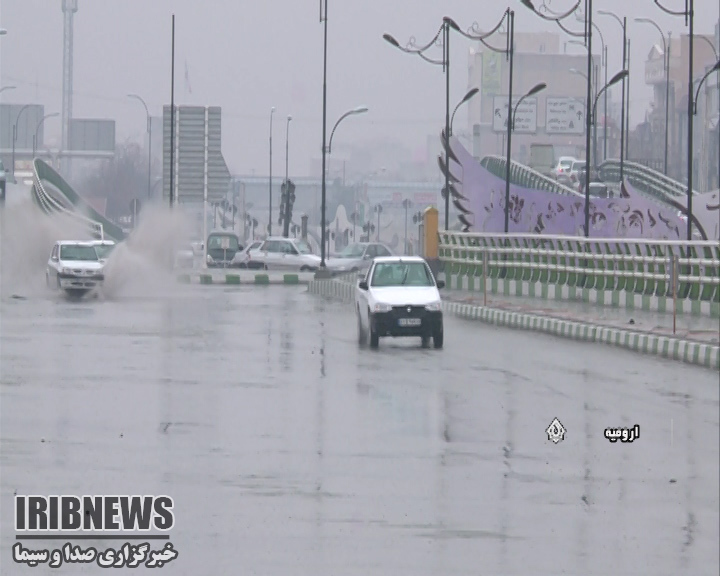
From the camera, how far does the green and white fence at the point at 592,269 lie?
3319 cm

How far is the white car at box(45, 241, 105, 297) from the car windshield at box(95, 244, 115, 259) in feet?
3.22

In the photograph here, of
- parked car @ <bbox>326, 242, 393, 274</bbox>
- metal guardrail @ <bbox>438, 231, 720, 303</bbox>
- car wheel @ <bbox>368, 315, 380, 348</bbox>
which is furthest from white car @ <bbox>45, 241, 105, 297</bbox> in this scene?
car wheel @ <bbox>368, 315, 380, 348</bbox>

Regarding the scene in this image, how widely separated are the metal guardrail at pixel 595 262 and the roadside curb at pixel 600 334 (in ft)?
5.80

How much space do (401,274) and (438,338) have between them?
1829 millimetres

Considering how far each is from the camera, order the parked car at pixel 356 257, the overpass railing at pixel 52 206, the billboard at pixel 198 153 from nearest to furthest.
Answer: the parked car at pixel 356 257, the overpass railing at pixel 52 206, the billboard at pixel 198 153

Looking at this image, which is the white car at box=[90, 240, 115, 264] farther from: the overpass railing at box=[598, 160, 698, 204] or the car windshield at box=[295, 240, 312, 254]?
the overpass railing at box=[598, 160, 698, 204]

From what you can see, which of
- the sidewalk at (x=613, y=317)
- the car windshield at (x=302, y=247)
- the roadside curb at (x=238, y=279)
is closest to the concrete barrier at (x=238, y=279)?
the roadside curb at (x=238, y=279)

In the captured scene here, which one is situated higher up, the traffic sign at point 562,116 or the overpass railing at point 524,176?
the traffic sign at point 562,116

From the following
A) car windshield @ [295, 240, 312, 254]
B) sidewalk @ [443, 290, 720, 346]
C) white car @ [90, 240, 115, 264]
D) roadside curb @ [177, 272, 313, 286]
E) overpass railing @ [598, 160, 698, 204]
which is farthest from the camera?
overpass railing @ [598, 160, 698, 204]

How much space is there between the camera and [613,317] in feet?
105

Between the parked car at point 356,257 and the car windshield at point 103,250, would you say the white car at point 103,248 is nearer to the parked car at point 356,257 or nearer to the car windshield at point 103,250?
the car windshield at point 103,250

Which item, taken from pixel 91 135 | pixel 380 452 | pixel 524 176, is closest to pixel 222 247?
pixel 524 176

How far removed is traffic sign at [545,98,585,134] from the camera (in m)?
119

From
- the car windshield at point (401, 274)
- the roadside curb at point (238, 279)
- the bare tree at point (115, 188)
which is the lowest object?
the roadside curb at point (238, 279)
